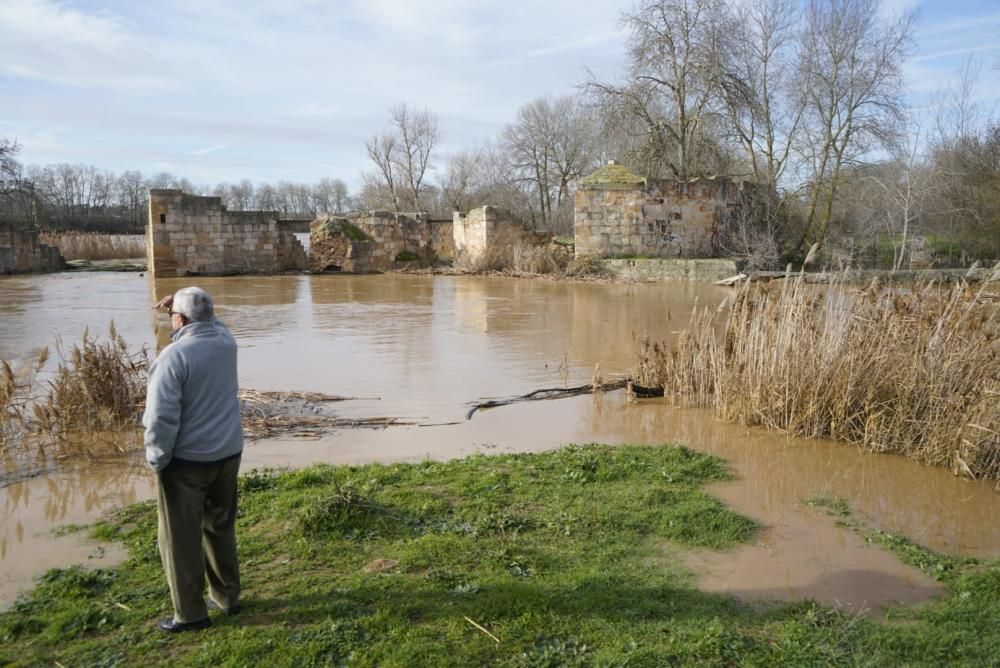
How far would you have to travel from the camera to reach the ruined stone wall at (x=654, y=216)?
25344 millimetres

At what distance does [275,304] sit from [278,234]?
35.2ft

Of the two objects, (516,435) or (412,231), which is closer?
(516,435)

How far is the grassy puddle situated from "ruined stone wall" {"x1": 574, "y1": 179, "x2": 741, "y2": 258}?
67.0 ft

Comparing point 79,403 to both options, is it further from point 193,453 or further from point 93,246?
point 93,246

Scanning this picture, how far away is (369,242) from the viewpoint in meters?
29.5

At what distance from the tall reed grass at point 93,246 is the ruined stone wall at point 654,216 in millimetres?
25375

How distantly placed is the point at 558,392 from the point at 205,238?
69.1ft

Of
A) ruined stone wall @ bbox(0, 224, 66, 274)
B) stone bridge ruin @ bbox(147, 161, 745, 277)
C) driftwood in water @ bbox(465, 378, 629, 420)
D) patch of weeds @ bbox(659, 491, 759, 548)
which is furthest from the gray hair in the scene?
ruined stone wall @ bbox(0, 224, 66, 274)

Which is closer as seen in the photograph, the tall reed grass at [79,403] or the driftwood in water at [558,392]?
the tall reed grass at [79,403]

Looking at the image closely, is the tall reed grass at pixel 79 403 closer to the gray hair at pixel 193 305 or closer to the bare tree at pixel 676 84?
the gray hair at pixel 193 305

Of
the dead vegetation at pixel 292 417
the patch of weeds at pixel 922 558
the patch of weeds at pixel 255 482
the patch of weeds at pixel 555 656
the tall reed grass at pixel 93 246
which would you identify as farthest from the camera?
the tall reed grass at pixel 93 246

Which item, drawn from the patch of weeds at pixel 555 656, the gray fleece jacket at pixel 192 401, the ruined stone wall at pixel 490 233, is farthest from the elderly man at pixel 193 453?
the ruined stone wall at pixel 490 233

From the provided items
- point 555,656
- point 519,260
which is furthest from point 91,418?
point 519,260

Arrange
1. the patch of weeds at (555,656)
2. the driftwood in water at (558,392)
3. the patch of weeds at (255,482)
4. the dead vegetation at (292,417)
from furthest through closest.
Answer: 1. the driftwood in water at (558,392)
2. the dead vegetation at (292,417)
3. the patch of weeds at (255,482)
4. the patch of weeds at (555,656)
